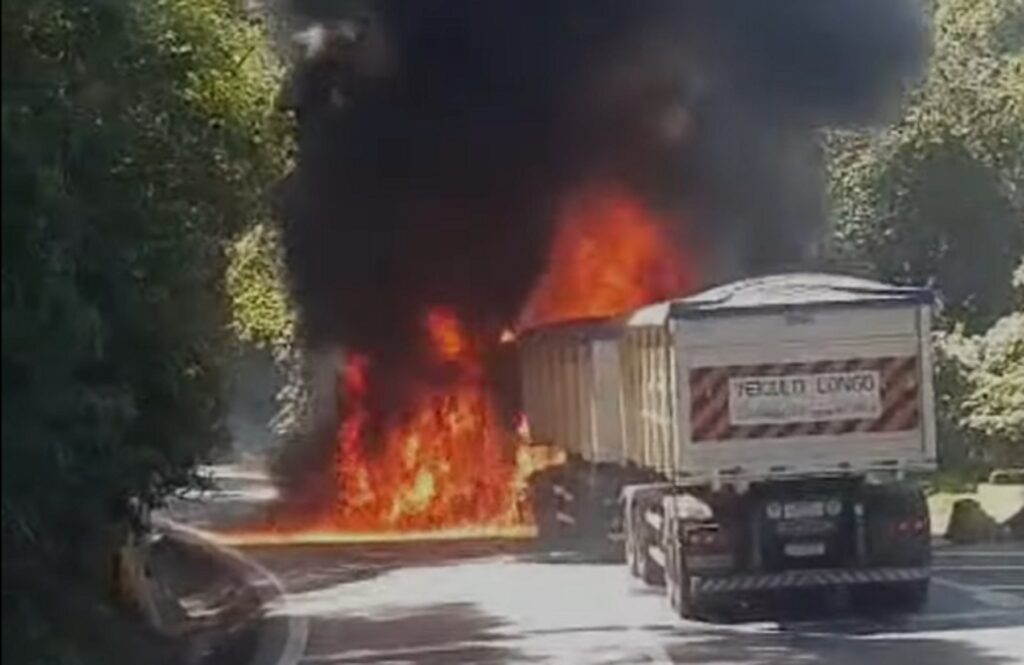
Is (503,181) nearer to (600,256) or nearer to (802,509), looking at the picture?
(600,256)

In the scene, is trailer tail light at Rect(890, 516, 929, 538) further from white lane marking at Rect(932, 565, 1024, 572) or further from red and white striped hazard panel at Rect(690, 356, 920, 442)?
white lane marking at Rect(932, 565, 1024, 572)

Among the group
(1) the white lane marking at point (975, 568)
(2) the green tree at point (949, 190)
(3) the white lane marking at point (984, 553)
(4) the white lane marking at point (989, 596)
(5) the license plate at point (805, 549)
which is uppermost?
(2) the green tree at point (949, 190)

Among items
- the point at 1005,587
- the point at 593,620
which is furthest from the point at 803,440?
the point at 1005,587

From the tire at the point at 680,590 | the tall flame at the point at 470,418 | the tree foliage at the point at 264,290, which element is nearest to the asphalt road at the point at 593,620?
the tire at the point at 680,590

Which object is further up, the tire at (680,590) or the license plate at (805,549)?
the license plate at (805,549)

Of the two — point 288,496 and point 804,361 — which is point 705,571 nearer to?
point 804,361

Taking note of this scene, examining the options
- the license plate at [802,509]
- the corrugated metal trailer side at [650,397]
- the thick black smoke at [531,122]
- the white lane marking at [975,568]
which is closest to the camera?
the license plate at [802,509]

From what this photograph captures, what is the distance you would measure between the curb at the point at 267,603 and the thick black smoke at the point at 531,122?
505 centimetres

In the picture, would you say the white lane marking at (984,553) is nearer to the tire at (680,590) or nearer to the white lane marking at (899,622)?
the tire at (680,590)

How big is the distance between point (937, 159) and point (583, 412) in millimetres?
18520

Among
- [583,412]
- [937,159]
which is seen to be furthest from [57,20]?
[937,159]

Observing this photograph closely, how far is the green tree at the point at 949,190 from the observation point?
147ft

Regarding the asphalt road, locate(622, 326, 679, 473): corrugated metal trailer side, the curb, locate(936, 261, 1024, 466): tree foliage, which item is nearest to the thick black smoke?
locate(936, 261, 1024, 466): tree foliage

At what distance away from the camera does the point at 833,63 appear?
35906 millimetres
